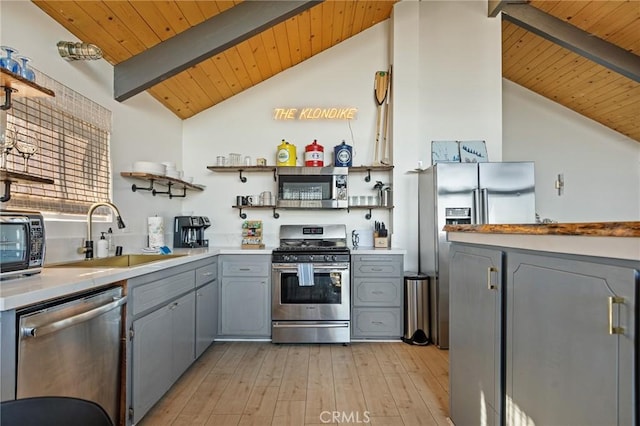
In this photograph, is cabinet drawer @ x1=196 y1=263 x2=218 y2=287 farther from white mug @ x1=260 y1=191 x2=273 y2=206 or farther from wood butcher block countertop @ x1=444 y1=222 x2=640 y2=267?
wood butcher block countertop @ x1=444 y1=222 x2=640 y2=267

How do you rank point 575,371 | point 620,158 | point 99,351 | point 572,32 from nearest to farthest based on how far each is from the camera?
point 575,371 < point 99,351 < point 572,32 < point 620,158

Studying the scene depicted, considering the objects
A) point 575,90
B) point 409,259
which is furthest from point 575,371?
point 575,90

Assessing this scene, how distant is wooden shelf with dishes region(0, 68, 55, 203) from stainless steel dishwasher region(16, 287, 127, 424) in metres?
0.63

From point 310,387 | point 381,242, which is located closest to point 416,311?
point 381,242

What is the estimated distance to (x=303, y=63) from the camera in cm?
396

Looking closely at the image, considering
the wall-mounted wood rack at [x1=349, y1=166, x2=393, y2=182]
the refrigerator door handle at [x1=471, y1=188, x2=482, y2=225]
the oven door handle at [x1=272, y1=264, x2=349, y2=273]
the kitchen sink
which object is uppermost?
the wall-mounted wood rack at [x1=349, y1=166, x2=393, y2=182]

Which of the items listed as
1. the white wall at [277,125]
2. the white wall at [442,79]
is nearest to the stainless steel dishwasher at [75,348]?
the white wall at [277,125]

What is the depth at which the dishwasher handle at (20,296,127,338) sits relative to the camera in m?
1.17

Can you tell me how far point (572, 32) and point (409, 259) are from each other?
2933 millimetres

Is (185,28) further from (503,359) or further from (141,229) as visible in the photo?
(503,359)

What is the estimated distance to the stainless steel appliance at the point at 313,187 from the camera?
3.66 m

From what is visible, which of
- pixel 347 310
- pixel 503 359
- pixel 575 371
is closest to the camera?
pixel 575 371

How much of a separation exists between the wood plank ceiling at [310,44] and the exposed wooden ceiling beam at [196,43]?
6 centimetres

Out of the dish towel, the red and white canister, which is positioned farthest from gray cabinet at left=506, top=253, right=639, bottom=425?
the red and white canister
